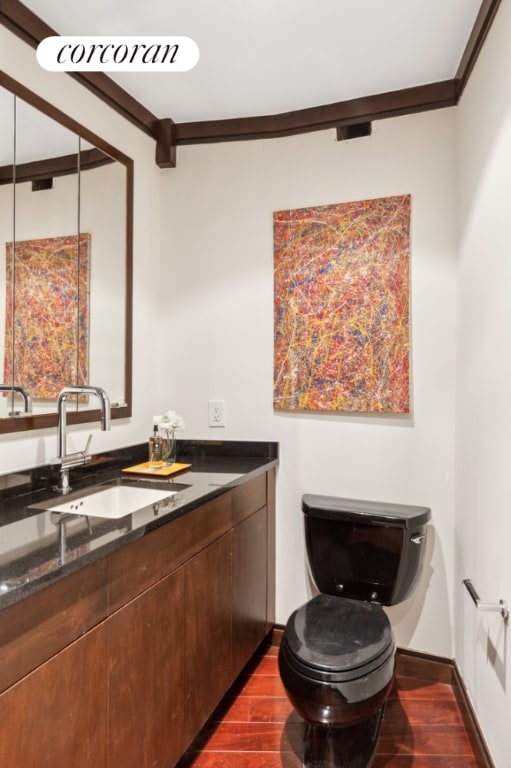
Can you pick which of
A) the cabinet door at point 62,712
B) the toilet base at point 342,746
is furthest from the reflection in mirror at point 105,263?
the toilet base at point 342,746

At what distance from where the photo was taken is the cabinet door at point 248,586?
6.05ft

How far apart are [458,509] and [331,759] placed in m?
0.99

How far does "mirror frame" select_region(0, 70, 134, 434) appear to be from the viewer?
1566 millimetres

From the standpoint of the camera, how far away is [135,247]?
2.24m

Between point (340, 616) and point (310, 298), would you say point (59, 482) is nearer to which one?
point (340, 616)

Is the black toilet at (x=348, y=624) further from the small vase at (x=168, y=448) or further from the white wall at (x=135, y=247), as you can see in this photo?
the white wall at (x=135, y=247)

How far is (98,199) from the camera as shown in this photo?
1.97 m

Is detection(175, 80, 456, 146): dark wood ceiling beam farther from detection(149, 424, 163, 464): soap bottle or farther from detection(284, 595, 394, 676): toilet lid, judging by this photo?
detection(284, 595, 394, 676): toilet lid

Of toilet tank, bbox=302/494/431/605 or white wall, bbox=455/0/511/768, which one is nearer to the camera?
white wall, bbox=455/0/511/768

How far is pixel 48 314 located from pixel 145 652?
3.79ft

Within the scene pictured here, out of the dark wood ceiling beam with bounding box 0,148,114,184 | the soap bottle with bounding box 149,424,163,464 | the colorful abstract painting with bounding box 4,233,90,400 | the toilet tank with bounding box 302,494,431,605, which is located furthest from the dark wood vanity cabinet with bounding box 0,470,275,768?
the dark wood ceiling beam with bounding box 0,148,114,184

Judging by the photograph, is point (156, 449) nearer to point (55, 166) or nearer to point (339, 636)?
point (339, 636)

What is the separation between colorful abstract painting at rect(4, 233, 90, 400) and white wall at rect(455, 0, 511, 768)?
146 centimetres

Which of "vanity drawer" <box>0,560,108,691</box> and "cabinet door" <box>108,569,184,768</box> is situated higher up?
"vanity drawer" <box>0,560,108,691</box>
